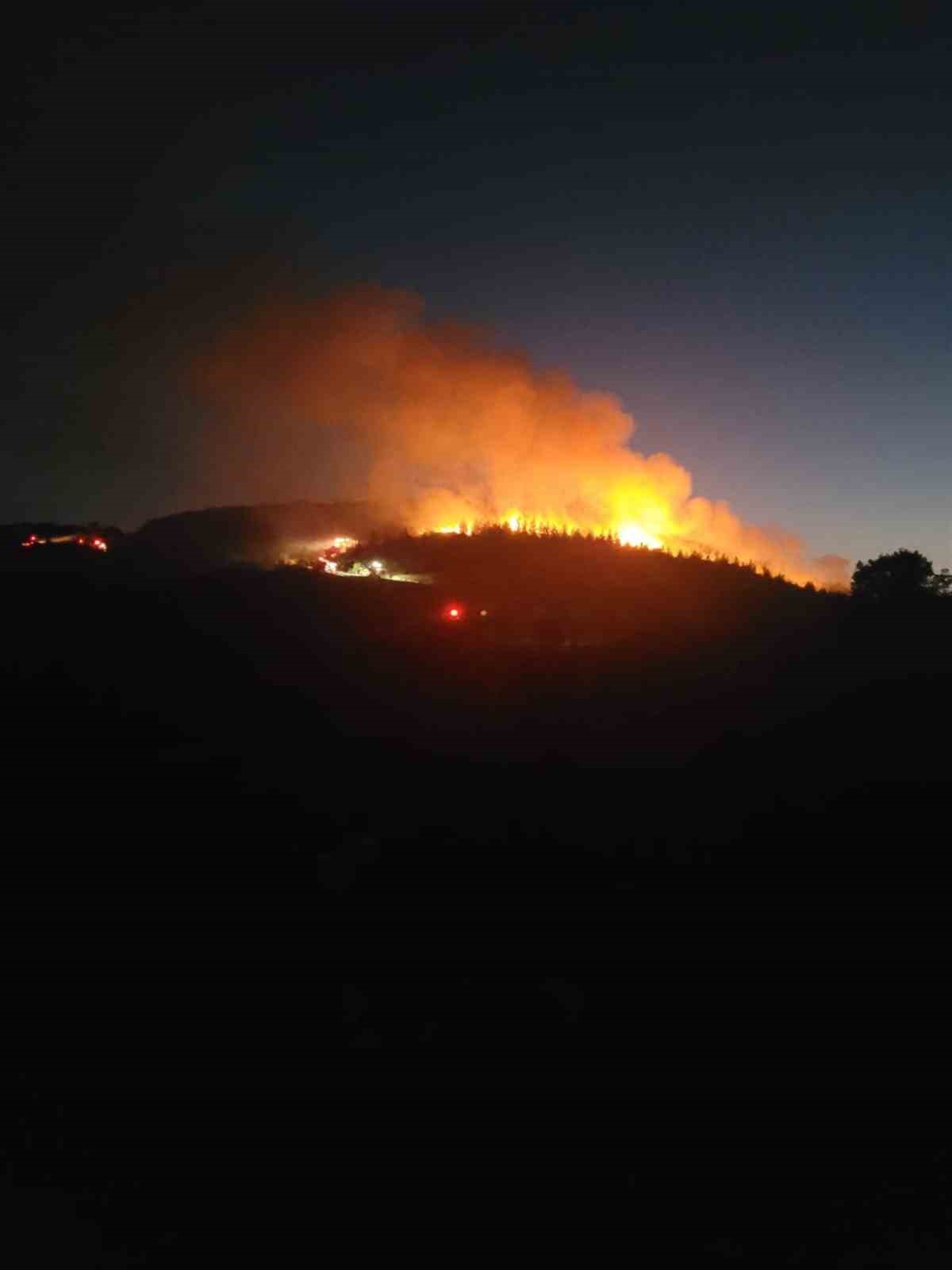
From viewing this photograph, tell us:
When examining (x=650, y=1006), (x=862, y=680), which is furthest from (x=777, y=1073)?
(x=862, y=680)

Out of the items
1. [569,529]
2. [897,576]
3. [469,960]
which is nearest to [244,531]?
[569,529]

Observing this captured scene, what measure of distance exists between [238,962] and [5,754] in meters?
3.93

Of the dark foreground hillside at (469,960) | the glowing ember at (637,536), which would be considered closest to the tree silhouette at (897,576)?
the glowing ember at (637,536)

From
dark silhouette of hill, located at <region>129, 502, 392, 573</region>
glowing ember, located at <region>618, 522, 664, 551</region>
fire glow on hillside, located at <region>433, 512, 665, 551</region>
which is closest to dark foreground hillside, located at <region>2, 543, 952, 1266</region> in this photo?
fire glow on hillside, located at <region>433, 512, 665, 551</region>

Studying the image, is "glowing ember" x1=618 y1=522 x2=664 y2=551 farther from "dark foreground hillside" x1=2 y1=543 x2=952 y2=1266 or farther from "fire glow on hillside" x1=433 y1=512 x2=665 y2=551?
"dark foreground hillside" x1=2 y1=543 x2=952 y2=1266

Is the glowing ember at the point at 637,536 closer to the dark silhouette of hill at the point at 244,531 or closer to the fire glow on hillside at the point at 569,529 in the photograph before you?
the fire glow on hillside at the point at 569,529

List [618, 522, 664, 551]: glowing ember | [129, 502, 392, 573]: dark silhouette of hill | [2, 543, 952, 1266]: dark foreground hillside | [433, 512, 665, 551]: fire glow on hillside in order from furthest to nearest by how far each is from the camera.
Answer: [129, 502, 392, 573]: dark silhouette of hill
[618, 522, 664, 551]: glowing ember
[433, 512, 665, 551]: fire glow on hillside
[2, 543, 952, 1266]: dark foreground hillside

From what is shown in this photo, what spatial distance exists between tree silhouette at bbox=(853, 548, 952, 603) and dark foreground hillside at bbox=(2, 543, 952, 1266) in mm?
14583

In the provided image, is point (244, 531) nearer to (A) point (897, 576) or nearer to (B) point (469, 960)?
(A) point (897, 576)

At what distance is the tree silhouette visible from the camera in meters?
24.1

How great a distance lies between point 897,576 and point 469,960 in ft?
78.0

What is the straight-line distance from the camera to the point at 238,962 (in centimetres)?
652

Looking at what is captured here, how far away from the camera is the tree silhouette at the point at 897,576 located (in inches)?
948

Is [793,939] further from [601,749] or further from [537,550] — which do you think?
[537,550]
